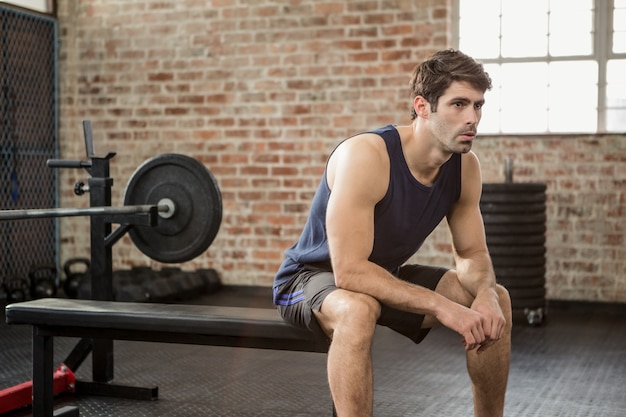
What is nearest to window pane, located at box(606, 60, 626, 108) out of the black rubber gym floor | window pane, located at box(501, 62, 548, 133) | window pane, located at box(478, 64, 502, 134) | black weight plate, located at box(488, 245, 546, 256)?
window pane, located at box(501, 62, 548, 133)

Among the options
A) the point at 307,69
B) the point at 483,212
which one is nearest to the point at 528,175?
the point at 483,212

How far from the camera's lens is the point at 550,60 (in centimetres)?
496

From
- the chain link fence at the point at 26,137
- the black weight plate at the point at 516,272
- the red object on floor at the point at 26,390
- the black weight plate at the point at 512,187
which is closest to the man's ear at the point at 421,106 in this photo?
the red object on floor at the point at 26,390

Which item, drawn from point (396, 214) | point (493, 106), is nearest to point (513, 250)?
point (493, 106)

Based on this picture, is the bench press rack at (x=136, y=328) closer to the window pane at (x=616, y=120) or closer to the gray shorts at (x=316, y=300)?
the gray shorts at (x=316, y=300)

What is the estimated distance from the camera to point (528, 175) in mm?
4984

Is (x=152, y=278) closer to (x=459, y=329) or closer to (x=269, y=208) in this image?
(x=269, y=208)

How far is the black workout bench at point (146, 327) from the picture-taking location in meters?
2.26

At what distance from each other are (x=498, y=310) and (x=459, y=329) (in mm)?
131

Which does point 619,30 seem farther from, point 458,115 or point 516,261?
point 458,115

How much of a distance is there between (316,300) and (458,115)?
0.58m

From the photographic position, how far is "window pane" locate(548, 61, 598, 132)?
193 inches

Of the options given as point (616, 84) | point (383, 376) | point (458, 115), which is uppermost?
point (616, 84)

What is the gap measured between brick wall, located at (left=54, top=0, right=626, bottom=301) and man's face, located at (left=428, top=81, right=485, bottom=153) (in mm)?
2988
